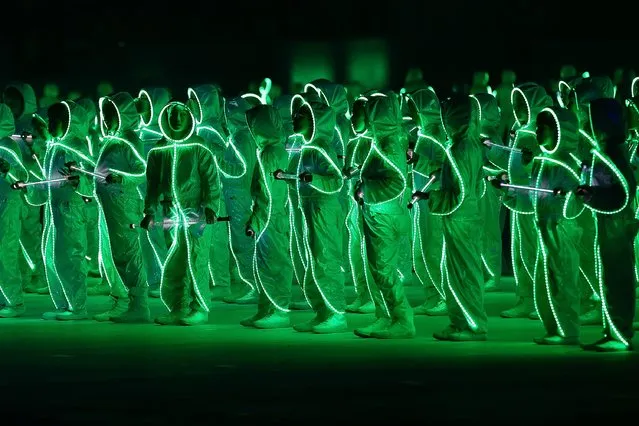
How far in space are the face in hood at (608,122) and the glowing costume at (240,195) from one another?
16.9ft

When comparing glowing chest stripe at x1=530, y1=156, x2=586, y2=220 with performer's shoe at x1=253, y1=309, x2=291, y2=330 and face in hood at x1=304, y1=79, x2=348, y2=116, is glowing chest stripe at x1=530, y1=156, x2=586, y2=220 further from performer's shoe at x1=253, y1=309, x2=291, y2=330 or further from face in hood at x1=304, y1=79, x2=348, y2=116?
face in hood at x1=304, y1=79, x2=348, y2=116

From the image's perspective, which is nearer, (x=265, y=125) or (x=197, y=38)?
(x=265, y=125)

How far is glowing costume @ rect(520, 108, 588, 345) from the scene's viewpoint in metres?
11.7

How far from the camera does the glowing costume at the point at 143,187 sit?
14883 millimetres

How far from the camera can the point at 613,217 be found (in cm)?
1127

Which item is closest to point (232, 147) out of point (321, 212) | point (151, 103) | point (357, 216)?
point (151, 103)

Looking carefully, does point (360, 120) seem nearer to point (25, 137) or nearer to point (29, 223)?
point (25, 137)

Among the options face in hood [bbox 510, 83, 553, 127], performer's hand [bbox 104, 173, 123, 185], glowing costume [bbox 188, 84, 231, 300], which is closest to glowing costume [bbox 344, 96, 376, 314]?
face in hood [bbox 510, 83, 553, 127]

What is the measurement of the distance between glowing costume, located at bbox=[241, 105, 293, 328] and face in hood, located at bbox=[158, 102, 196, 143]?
0.54m

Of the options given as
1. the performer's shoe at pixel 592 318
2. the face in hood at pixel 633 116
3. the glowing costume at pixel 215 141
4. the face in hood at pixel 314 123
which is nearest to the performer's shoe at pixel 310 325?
the face in hood at pixel 314 123

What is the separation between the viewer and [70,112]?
14.3m

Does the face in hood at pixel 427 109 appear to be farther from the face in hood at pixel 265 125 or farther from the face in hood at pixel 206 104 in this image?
the face in hood at pixel 206 104

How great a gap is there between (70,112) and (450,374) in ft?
18.2

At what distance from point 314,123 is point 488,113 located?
2.52 meters
